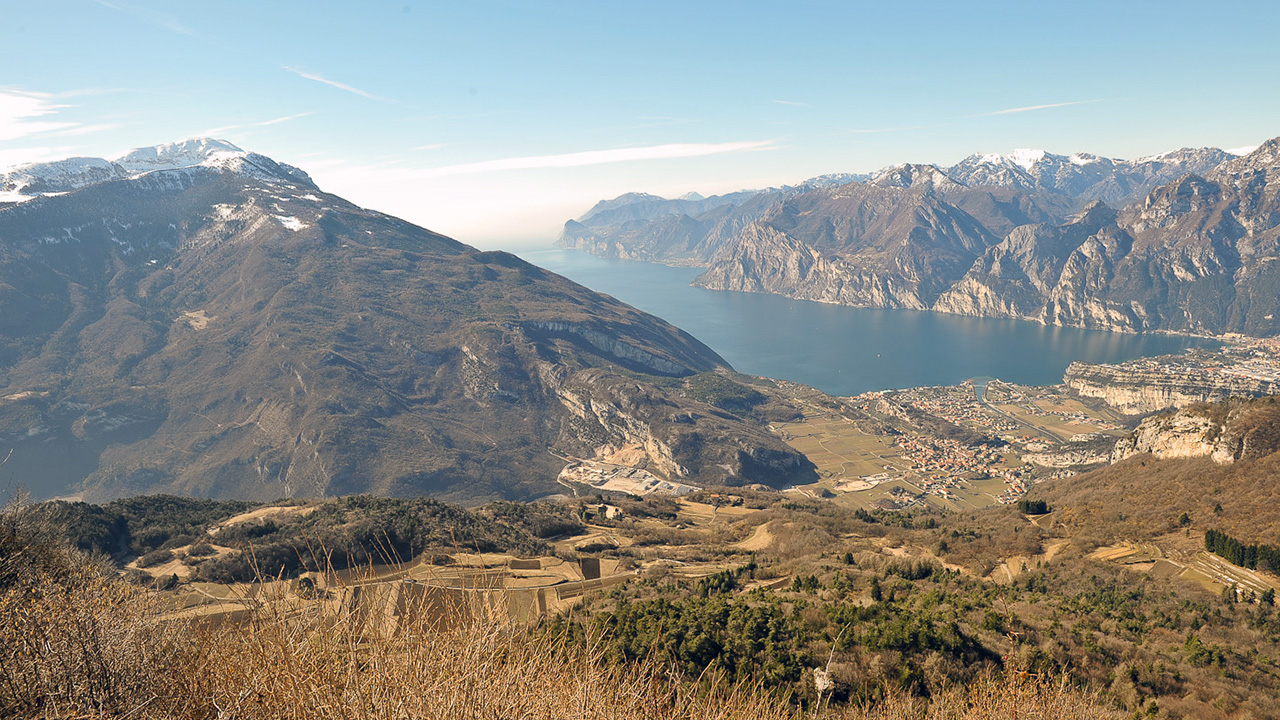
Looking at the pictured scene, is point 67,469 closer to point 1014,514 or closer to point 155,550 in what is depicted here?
point 155,550

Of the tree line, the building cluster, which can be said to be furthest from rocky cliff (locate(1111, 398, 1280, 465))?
the building cluster

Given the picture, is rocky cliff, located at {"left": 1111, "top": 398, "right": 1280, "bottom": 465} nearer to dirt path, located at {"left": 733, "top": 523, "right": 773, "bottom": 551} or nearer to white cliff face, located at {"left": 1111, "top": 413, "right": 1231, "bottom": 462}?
white cliff face, located at {"left": 1111, "top": 413, "right": 1231, "bottom": 462}

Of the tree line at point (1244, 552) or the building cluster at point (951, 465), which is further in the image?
the building cluster at point (951, 465)

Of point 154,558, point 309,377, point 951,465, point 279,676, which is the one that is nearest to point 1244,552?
point 279,676

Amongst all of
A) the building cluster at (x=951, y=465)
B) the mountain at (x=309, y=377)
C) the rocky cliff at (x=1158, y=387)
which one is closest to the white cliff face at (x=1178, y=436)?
the building cluster at (x=951, y=465)

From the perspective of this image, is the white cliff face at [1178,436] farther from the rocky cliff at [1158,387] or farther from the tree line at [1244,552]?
the rocky cliff at [1158,387]

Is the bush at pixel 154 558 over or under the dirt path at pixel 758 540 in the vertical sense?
over

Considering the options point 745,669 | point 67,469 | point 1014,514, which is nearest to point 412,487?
point 67,469

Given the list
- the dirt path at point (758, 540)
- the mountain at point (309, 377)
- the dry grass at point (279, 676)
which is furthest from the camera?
Result: the mountain at point (309, 377)
